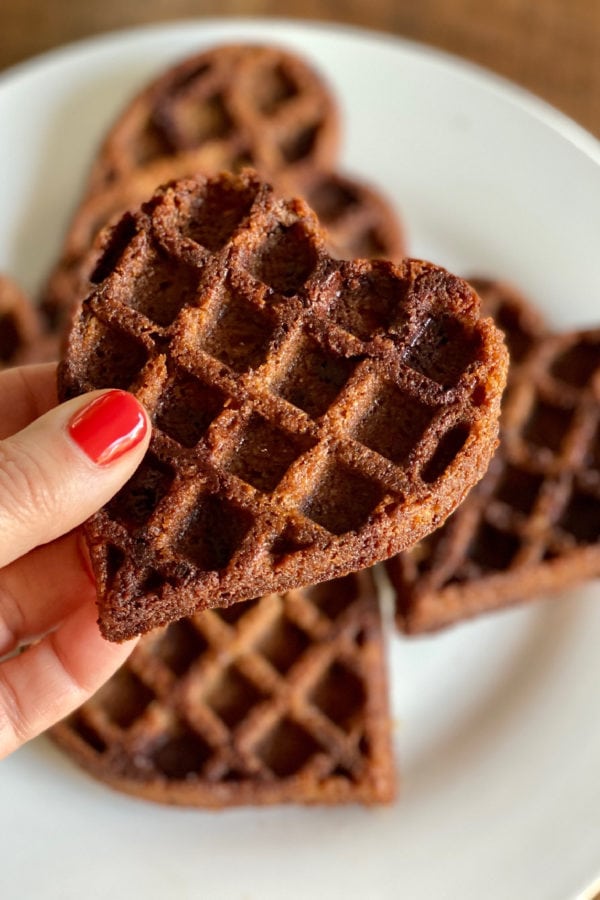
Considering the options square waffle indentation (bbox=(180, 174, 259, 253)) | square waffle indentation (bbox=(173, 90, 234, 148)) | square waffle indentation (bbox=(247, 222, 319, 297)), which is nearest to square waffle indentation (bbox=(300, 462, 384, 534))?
square waffle indentation (bbox=(247, 222, 319, 297))

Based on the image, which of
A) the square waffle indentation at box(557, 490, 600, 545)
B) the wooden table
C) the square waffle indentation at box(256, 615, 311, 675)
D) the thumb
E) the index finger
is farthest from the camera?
the wooden table

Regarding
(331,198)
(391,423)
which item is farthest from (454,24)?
(391,423)

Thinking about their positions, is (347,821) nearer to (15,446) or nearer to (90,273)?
(15,446)

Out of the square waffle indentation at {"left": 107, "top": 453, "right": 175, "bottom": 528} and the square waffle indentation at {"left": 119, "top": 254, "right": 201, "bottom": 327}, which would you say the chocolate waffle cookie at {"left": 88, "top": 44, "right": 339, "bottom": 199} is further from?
the square waffle indentation at {"left": 107, "top": 453, "right": 175, "bottom": 528}

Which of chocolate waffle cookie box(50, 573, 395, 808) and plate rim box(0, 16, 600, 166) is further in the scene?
plate rim box(0, 16, 600, 166)

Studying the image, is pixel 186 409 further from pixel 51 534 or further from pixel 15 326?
pixel 15 326

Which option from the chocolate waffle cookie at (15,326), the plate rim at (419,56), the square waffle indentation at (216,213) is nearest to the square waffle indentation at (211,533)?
the square waffle indentation at (216,213)

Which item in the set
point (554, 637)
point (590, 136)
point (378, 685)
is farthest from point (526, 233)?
point (378, 685)
